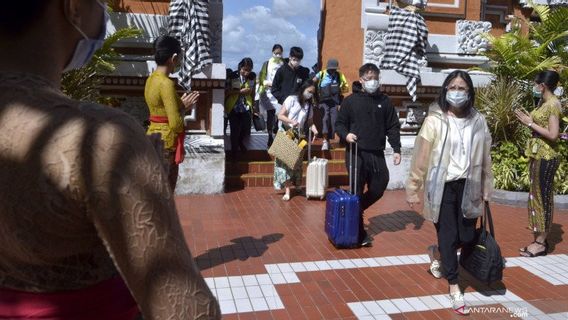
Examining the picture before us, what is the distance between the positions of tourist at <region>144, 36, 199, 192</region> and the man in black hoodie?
79.6 inches

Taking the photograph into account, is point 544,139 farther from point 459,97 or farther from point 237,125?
point 237,125

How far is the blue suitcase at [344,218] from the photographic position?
18.4 feet

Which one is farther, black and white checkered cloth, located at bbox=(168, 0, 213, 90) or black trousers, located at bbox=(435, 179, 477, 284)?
black and white checkered cloth, located at bbox=(168, 0, 213, 90)

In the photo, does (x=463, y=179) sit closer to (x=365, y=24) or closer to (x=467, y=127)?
(x=467, y=127)

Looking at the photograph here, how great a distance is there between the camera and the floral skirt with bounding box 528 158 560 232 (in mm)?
5770

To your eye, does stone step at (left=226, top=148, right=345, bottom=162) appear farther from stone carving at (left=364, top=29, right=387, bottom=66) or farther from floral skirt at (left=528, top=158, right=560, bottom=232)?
floral skirt at (left=528, top=158, right=560, bottom=232)

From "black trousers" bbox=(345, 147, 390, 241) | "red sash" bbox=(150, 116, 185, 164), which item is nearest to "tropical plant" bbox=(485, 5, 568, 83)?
"black trousers" bbox=(345, 147, 390, 241)

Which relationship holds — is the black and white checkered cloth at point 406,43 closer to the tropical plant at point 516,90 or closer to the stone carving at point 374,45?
the stone carving at point 374,45

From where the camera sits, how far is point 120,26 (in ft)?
26.7

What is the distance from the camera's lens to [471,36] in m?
10.2

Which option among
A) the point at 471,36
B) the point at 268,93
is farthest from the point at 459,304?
the point at 471,36

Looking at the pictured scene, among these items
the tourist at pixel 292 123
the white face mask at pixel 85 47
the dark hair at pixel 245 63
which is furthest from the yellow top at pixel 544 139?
Answer: the white face mask at pixel 85 47

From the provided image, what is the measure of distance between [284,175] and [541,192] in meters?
3.68

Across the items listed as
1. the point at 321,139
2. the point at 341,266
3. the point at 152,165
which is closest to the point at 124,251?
the point at 152,165
